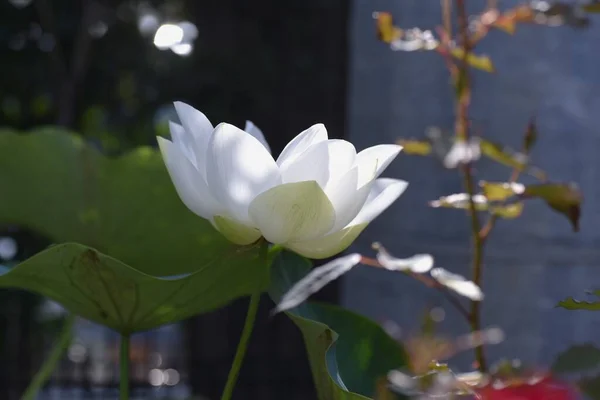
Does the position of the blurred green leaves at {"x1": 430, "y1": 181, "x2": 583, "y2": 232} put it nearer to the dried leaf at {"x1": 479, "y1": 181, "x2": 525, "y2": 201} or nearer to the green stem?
the dried leaf at {"x1": 479, "y1": 181, "x2": 525, "y2": 201}

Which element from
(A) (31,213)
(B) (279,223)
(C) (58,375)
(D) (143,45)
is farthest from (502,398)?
(C) (58,375)

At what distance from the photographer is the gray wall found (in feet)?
5.62

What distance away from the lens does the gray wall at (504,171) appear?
1.71m

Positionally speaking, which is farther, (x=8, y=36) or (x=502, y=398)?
(x=8, y=36)

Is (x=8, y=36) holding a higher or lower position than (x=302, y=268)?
lower

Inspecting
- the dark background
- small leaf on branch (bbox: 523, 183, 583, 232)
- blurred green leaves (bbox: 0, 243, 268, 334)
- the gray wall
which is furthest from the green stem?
the dark background

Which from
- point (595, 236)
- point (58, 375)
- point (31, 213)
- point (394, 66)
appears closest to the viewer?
point (31, 213)

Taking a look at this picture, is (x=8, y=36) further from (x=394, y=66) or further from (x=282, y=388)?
(x=282, y=388)

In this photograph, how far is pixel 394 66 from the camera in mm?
2027

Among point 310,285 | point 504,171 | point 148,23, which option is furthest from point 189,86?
point 310,285

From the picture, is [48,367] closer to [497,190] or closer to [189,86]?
[497,190]

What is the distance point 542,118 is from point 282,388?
93cm

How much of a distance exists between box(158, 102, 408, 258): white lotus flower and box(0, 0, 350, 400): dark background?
1.52 m

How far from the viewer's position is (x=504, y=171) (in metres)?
1.80
